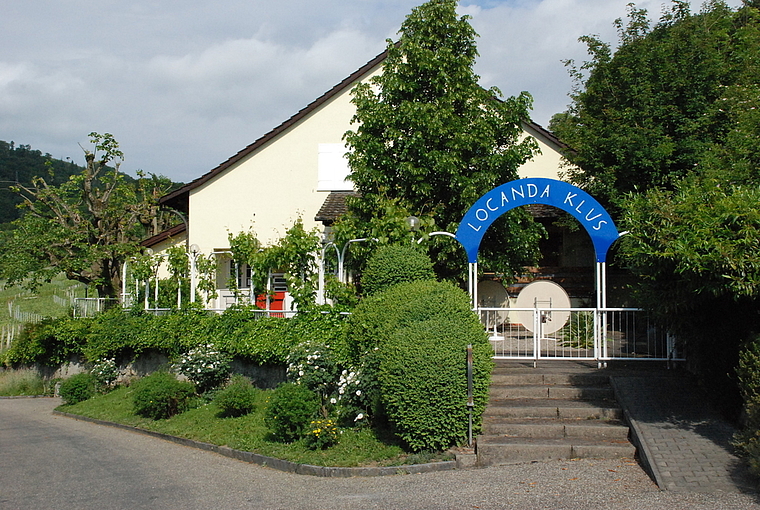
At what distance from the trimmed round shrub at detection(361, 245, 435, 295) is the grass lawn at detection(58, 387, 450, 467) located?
2.46m

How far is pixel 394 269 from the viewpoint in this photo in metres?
11.5

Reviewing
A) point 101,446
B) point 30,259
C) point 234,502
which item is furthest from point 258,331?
point 30,259

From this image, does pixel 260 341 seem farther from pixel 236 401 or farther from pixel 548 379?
pixel 548 379

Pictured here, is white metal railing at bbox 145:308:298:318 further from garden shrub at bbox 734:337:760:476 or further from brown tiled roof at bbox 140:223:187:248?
garden shrub at bbox 734:337:760:476

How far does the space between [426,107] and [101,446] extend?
8.93 metres

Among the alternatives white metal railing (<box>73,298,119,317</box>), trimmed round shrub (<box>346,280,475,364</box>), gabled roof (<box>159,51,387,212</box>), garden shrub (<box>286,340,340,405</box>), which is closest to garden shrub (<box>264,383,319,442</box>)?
garden shrub (<box>286,340,340,405</box>)

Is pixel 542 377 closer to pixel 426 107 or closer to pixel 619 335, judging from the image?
pixel 619 335

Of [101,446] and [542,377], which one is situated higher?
[542,377]

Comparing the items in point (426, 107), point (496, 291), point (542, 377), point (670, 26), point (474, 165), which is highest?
point (670, 26)

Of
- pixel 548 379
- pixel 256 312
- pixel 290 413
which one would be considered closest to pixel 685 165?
pixel 548 379

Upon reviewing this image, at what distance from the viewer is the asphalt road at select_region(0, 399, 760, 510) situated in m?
7.07

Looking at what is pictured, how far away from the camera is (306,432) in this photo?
9898mm

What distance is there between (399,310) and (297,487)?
2690 millimetres

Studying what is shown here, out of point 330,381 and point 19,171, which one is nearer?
point 330,381
